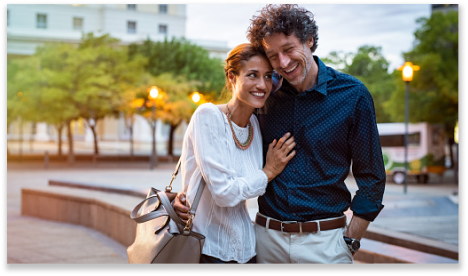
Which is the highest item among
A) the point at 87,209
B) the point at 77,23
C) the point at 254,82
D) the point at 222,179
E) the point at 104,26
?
the point at 77,23

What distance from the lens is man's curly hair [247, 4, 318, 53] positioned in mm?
2320

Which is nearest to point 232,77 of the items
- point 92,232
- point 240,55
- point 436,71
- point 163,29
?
point 240,55

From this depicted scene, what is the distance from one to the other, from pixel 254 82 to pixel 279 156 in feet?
1.13

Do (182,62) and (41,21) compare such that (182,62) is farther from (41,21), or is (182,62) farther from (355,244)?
(355,244)

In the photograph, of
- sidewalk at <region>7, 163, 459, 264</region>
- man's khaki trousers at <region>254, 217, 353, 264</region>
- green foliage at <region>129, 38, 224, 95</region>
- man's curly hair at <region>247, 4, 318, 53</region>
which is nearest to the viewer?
man's curly hair at <region>247, 4, 318, 53</region>

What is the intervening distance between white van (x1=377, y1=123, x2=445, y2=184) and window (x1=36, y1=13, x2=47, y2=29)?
103 feet

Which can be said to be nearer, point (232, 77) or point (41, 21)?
point (232, 77)

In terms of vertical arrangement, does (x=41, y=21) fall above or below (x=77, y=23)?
below

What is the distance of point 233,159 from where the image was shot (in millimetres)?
2408

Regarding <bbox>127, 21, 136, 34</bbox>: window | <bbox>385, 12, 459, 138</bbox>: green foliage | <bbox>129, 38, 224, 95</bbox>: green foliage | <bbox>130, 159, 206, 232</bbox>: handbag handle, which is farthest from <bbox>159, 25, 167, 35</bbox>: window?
<bbox>130, 159, 206, 232</bbox>: handbag handle

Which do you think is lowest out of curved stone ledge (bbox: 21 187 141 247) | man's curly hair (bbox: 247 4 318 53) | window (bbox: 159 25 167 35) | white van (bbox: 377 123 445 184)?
white van (bbox: 377 123 445 184)

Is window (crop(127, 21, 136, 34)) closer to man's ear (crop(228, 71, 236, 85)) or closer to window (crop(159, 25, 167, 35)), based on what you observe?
window (crop(159, 25, 167, 35))

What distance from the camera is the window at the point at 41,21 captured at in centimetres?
4497
